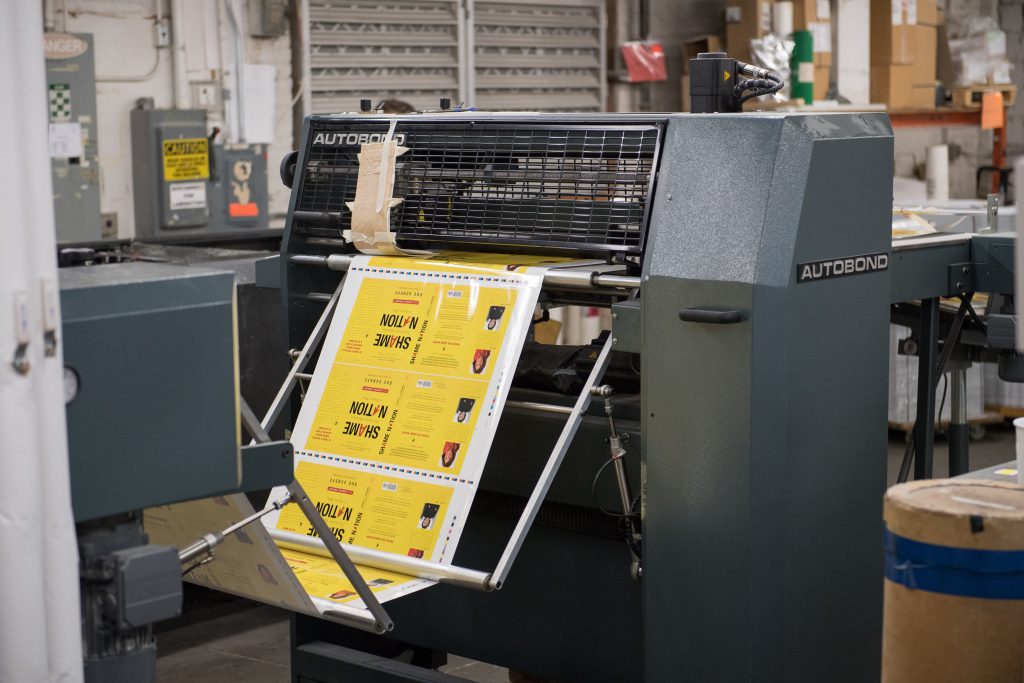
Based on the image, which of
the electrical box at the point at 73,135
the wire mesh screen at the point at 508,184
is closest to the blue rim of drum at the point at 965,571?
the wire mesh screen at the point at 508,184

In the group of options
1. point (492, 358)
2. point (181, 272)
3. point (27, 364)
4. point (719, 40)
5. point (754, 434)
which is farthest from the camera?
point (719, 40)

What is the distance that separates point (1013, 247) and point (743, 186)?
1098 mm

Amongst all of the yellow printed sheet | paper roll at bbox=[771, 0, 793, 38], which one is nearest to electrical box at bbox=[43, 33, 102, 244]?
the yellow printed sheet

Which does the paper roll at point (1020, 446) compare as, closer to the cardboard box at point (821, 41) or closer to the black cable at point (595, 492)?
the black cable at point (595, 492)

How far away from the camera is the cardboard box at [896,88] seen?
784 cm

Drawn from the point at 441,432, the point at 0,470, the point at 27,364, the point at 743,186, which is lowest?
the point at 441,432

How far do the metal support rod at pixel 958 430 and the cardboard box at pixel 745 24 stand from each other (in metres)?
3.46

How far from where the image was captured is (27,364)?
166 centimetres

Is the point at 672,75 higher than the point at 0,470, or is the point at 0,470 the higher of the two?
the point at 672,75

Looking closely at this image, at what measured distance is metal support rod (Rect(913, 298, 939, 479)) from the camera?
139 inches

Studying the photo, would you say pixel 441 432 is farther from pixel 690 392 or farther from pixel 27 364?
pixel 27 364

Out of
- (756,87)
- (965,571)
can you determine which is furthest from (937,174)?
(965,571)

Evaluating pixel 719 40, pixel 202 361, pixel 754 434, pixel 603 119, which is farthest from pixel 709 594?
pixel 719 40

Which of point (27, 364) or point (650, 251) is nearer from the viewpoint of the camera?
point (27, 364)
